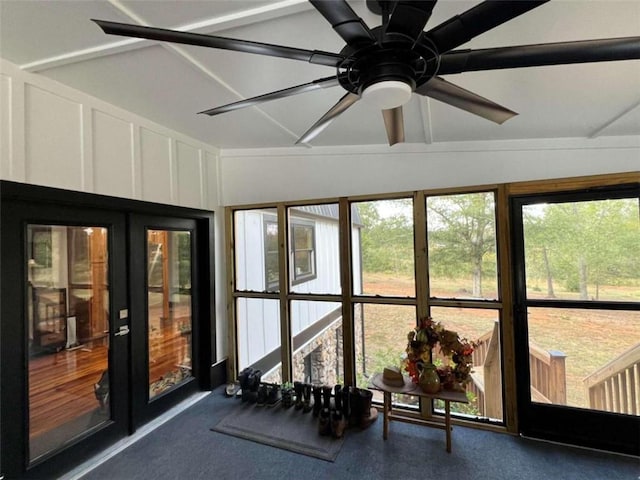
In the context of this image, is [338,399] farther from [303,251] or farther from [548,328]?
[548,328]

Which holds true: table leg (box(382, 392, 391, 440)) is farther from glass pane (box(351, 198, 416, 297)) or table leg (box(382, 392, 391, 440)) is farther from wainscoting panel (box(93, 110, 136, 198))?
wainscoting panel (box(93, 110, 136, 198))

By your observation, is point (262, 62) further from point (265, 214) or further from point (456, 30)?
point (265, 214)

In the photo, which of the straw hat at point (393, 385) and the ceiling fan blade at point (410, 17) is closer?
the ceiling fan blade at point (410, 17)

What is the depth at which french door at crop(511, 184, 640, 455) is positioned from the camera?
2492 mm

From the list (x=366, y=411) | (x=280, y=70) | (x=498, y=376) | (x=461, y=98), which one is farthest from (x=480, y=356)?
(x=280, y=70)

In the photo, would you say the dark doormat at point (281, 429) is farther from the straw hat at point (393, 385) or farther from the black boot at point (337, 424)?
the straw hat at point (393, 385)

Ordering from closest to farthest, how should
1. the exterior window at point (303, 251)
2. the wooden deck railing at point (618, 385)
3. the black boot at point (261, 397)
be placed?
the wooden deck railing at point (618, 385) → the black boot at point (261, 397) → the exterior window at point (303, 251)

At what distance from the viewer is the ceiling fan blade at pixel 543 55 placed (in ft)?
3.29

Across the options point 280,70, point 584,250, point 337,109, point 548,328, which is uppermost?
point 280,70

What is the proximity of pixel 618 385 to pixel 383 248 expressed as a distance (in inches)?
88.7

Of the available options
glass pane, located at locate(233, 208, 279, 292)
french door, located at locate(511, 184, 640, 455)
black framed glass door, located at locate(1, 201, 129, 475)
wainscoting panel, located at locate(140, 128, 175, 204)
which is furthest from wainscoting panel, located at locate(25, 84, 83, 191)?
french door, located at locate(511, 184, 640, 455)

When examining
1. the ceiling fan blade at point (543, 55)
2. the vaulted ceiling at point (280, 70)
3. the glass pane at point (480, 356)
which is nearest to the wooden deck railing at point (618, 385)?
the glass pane at point (480, 356)

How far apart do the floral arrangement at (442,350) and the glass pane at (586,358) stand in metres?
0.65

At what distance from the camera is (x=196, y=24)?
158 centimetres
